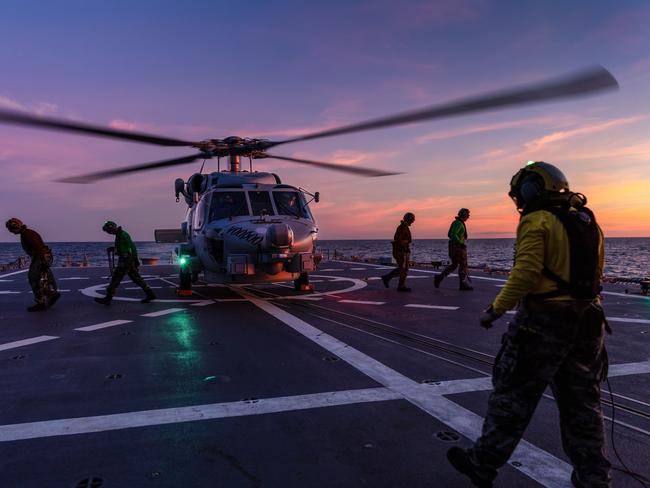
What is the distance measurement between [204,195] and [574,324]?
10088 mm

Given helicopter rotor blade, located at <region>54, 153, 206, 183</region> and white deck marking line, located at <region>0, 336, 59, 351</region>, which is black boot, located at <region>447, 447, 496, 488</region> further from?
helicopter rotor blade, located at <region>54, 153, 206, 183</region>

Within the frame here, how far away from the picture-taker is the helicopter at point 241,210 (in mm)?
9492

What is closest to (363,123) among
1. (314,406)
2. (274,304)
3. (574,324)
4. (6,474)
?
(274,304)

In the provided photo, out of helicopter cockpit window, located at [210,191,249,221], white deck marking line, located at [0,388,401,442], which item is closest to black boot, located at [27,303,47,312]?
helicopter cockpit window, located at [210,191,249,221]

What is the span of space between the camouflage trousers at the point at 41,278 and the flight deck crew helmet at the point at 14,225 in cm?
68

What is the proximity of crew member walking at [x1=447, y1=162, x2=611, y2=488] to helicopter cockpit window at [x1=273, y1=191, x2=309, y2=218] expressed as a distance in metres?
8.66

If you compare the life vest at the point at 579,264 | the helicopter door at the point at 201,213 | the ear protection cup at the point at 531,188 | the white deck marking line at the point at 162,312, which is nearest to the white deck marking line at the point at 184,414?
the life vest at the point at 579,264

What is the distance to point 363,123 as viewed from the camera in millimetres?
8539

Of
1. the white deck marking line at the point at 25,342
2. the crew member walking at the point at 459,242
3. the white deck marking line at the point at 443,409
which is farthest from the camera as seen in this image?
the crew member walking at the point at 459,242

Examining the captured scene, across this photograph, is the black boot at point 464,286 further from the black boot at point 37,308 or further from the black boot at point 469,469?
the black boot at point 37,308

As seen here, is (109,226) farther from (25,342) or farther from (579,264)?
(579,264)

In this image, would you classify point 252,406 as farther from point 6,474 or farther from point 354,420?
point 6,474

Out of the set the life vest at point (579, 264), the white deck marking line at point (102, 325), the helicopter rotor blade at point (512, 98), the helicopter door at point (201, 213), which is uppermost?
the helicopter rotor blade at point (512, 98)

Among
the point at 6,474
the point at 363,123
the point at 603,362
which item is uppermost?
the point at 363,123
